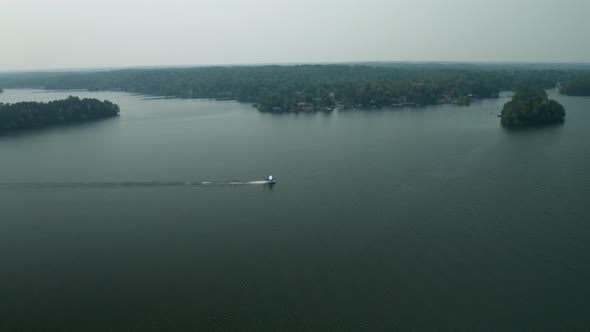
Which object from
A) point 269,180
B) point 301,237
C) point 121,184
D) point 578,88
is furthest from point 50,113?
point 578,88

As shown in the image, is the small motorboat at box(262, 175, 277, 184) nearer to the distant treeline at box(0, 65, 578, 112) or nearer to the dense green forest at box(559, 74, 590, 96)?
the distant treeline at box(0, 65, 578, 112)

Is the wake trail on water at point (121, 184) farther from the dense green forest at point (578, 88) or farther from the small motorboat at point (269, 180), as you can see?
the dense green forest at point (578, 88)

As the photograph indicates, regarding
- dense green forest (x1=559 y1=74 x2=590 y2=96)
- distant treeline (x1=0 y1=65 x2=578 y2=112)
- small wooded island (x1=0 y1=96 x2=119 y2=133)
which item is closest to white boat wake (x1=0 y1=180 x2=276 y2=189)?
small wooded island (x1=0 y1=96 x2=119 y2=133)

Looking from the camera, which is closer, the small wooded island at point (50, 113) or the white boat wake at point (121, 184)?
the white boat wake at point (121, 184)

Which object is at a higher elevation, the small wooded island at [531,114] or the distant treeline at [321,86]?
the distant treeline at [321,86]

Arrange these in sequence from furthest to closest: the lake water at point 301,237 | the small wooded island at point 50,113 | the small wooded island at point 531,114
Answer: the small wooded island at point 50,113 → the small wooded island at point 531,114 → the lake water at point 301,237

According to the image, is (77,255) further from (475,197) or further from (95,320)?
(475,197)

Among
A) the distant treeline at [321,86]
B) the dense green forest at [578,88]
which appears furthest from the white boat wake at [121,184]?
the dense green forest at [578,88]
